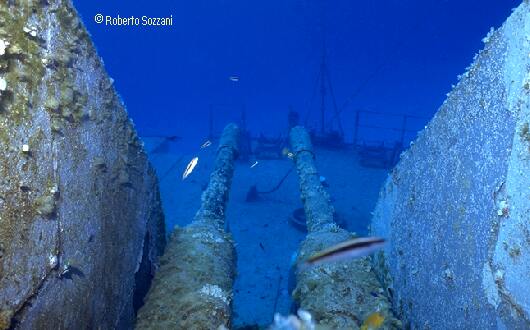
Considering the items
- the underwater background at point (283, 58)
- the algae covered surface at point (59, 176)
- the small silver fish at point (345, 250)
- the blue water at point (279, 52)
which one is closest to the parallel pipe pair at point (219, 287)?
the algae covered surface at point (59, 176)

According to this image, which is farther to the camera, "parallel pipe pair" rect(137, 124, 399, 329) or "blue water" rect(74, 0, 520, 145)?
"blue water" rect(74, 0, 520, 145)

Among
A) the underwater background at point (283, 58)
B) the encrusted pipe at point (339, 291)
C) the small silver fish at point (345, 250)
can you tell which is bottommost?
the encrusted pipe at point (339, 291)

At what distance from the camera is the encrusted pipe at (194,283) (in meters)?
2.87

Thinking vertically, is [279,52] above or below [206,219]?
above

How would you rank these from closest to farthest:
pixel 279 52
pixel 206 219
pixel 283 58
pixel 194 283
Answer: pixel 194 283 < pixel 206 219 < pixel 283 58 < pixel 279 52

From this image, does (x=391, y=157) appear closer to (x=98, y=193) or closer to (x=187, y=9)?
(x=98, y=193)

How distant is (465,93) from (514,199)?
2.91ft

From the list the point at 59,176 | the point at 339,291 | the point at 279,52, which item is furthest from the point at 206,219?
the point at 279,52

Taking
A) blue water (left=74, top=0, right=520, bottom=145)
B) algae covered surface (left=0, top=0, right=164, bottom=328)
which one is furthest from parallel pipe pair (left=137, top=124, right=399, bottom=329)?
blue water (left=74, top=0, right=520, bottom=145)

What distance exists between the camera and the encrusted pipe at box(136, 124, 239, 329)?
9.42 feet

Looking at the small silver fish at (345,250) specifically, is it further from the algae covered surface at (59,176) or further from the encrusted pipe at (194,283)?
the algae covered surface at (59,176)

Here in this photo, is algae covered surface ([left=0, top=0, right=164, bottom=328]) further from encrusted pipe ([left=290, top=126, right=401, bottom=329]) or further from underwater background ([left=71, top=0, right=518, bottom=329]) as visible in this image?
underwater background ([left=71, top=0, right=518, bottom=329])

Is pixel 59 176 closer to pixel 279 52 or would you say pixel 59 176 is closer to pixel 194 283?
pixel 194 283

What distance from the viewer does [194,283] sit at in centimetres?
318
